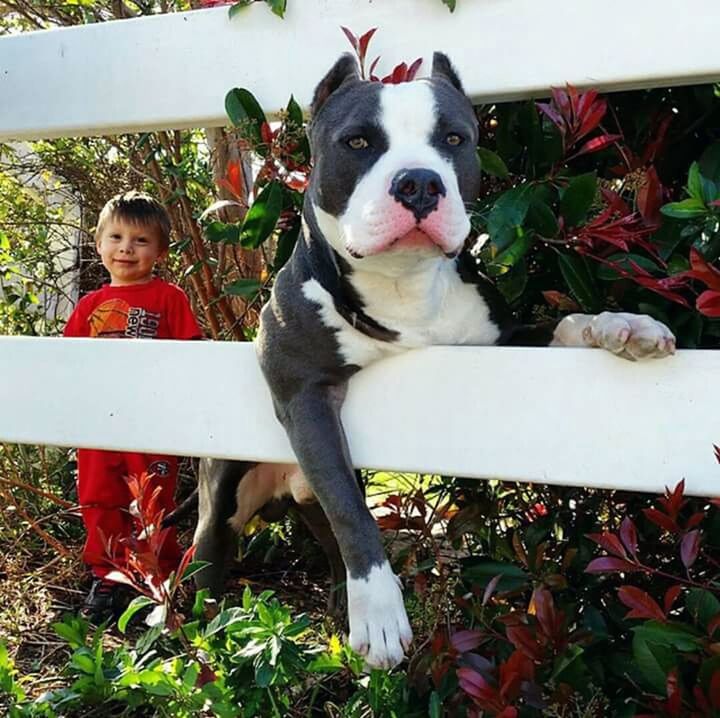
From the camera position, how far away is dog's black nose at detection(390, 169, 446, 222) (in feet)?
6.26

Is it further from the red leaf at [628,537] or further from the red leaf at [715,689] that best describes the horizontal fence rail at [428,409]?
the red leaf at [715,689]

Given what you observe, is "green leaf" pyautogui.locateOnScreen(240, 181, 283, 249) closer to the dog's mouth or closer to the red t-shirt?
the dog's mouth

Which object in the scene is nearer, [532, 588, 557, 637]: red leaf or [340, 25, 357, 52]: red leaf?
[532, 588, 557, 637]: red leaf

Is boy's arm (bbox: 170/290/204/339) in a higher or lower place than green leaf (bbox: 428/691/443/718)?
higher

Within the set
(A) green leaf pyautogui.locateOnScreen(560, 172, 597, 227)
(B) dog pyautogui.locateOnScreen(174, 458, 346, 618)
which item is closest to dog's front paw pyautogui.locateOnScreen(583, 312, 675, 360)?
(A) green leaf pyautogui.locateOnScreen(560, 172, 597, 227)

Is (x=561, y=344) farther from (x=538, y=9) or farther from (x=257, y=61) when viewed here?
(x=257, y=61)

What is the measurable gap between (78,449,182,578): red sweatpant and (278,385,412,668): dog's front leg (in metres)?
Result: 1.37

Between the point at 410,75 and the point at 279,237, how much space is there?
25.6 inches

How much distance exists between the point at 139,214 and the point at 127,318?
15.3 inches

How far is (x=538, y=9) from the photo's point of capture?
2.00 meters

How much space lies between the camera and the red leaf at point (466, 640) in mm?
1998

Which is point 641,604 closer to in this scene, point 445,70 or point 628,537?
point 628,537

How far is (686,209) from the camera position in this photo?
1.83m

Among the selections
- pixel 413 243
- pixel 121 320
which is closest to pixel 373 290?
pixel 413 243
